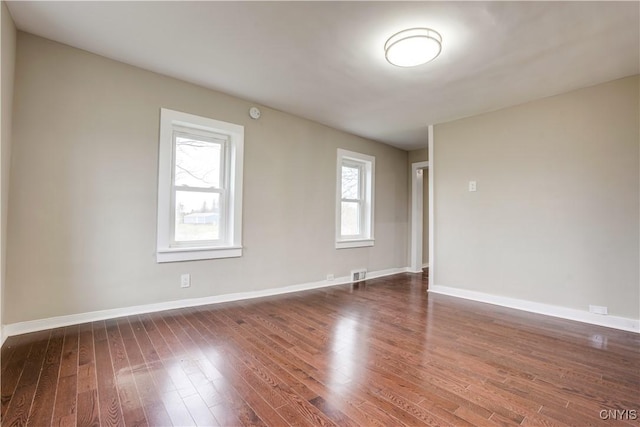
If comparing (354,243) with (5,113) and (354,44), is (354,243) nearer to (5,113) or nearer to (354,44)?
(354,44)

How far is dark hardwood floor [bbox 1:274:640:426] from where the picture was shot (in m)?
1.53

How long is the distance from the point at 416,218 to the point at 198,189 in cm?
425

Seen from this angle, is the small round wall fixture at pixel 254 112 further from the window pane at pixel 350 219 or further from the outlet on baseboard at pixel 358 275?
the outlet on baseboard at pixel 358 275

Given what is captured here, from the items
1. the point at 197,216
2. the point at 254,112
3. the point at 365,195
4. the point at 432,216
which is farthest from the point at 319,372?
the point at 365,195

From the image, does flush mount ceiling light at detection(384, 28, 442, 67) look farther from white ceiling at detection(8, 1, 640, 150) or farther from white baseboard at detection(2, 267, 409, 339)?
white baseboard at detection(2, 267, 409, 339)

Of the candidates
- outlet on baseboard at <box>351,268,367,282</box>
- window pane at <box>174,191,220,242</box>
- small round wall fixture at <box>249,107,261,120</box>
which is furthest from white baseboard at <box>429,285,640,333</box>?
small round wall fixture at <box>249,107,261,120</box>

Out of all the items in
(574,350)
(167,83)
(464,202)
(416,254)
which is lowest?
(574,350)

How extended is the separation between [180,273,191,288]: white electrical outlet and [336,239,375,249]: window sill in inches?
90.5

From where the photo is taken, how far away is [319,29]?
7.43ft

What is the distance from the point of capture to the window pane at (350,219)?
507 centimetres

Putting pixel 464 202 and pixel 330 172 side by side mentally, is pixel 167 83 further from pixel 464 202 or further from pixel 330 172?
pixel 464 202

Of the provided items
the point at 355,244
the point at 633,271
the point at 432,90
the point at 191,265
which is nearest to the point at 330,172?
the point at 355,244

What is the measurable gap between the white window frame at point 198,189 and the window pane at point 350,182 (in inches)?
79.8

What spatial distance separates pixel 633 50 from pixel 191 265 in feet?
15.0
